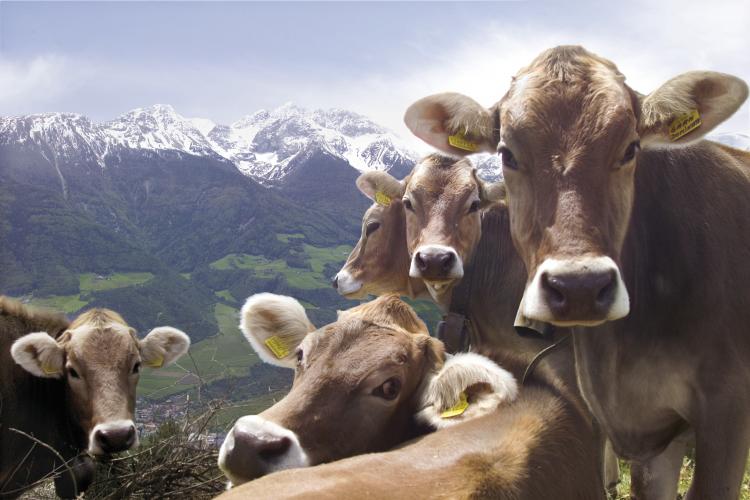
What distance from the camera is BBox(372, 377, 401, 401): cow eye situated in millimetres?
4051

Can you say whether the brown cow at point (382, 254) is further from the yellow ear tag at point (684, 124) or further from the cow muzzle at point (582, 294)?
the cow muzzle at point (582, 294)

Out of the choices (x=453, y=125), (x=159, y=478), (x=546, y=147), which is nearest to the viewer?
(x=546, y=147)

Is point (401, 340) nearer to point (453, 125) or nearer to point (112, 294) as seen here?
point (453, 125)

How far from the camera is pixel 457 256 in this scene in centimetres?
633

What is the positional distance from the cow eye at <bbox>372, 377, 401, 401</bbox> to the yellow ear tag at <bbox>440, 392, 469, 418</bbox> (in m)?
0.37

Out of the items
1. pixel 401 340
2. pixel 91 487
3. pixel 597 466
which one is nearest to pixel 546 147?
pixel 401 340

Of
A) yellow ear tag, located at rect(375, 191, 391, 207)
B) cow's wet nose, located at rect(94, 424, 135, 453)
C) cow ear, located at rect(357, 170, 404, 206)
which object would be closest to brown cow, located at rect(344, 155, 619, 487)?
cow ear, located at rect(357, 170, 404, 206)

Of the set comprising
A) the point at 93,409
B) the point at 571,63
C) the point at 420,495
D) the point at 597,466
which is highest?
the point at 571,63

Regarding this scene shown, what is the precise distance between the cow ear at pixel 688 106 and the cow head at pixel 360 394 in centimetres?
179

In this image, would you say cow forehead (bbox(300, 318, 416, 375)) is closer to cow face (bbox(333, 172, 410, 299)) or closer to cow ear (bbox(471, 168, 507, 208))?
cow ear (bbox(471, 168, 507, 208))

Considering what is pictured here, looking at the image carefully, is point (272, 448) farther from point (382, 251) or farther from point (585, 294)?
point (382, 251)

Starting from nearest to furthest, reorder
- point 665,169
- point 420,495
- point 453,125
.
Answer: point 420,495 < point 665,169 < point 453,125

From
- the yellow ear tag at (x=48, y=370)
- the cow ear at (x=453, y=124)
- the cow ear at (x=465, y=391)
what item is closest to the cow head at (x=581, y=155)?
the cow ear at (x=453, y=124)

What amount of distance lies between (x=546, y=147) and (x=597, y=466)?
→ 2.04 metres
